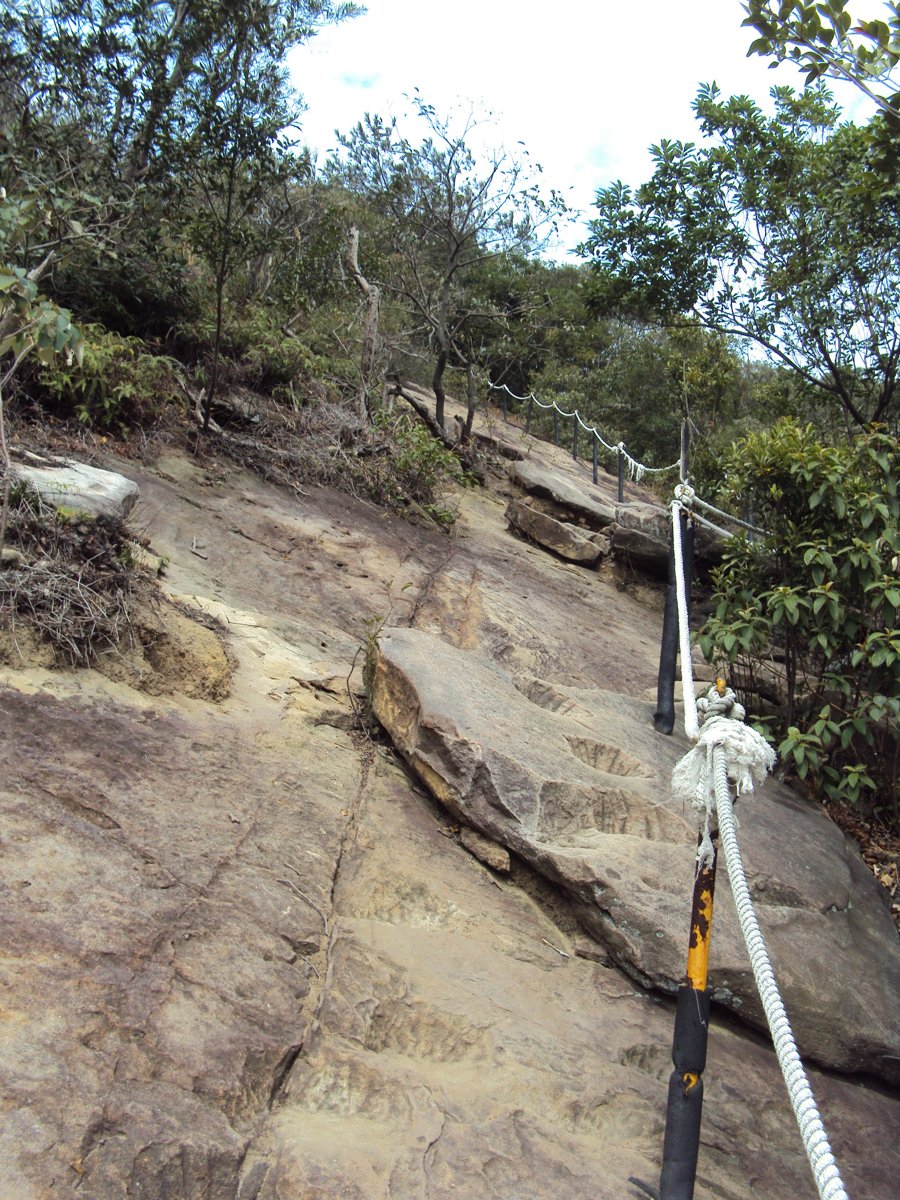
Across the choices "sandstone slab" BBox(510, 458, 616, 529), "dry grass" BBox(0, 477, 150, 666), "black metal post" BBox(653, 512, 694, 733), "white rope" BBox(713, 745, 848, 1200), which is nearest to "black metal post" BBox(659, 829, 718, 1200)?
"white rope" BBox(713, 745, 848, 1200)

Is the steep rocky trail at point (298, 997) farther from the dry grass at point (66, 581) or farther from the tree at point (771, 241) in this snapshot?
the tree at point (771, 241)

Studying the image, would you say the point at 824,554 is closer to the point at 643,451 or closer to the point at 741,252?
the point at 741,252

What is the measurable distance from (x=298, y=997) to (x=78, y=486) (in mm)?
3063

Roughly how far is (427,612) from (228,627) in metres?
1.98

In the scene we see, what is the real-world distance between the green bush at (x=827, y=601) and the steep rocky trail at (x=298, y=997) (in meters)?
1.20

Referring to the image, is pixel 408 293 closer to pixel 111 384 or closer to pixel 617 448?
pixel 617 448

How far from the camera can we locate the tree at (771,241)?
28.0 ft

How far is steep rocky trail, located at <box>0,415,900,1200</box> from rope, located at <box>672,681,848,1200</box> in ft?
2.72

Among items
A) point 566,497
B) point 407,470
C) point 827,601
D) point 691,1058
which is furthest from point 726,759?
point 566,497

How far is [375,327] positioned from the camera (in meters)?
11.0

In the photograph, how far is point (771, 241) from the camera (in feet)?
29.2

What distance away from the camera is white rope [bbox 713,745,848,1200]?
1.74 m

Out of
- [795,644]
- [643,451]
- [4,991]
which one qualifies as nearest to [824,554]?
[795,644]

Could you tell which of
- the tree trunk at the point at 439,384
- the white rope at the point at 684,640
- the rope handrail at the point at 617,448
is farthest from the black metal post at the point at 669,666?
the tree trunk at the point at 439,384
